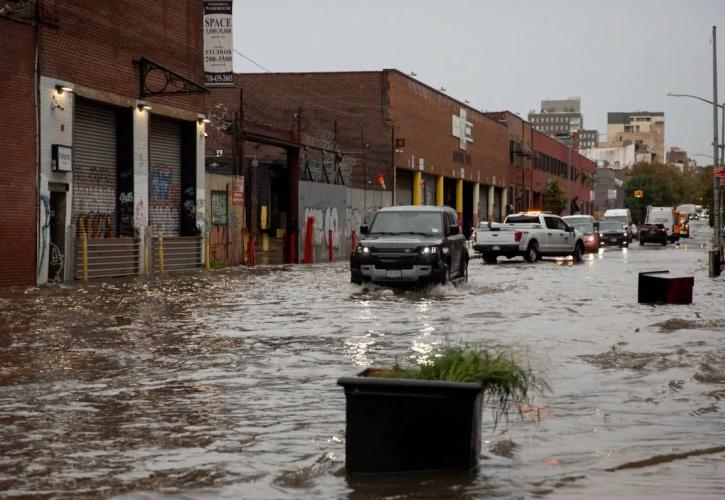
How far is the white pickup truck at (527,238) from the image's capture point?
39469 millimetres

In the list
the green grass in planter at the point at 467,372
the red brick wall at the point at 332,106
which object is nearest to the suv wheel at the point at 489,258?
the red brick wall at the point at 332,106

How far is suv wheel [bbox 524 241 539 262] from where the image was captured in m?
40.1

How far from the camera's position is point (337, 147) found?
46594 mm

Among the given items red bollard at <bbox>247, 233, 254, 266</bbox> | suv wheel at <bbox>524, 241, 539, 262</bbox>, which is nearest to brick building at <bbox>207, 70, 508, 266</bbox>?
red bollard at <bbox>247, 233, 254, 266</bbox>

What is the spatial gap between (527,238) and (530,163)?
5736 cm

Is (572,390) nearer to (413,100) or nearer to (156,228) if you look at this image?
(156,228)

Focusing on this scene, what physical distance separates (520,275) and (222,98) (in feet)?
96.2

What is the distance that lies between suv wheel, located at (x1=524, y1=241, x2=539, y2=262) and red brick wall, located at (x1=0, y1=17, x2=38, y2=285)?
67.1 feet

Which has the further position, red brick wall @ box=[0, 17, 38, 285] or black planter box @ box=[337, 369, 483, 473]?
red brick wall @ box=[0, 17, 38, 285]

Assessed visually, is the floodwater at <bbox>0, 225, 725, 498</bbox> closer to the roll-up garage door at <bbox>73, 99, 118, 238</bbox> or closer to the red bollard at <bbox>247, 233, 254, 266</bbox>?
the roll-up garage door at <bbox>73, 99, 118, 238</bbox>

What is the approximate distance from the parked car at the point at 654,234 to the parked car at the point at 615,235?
175 inches

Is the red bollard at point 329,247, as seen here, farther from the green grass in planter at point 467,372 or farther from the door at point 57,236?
the green grass in planter at point 467,372

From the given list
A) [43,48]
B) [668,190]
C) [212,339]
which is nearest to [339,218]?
[43,48]

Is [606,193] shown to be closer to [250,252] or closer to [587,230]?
[587,230]
